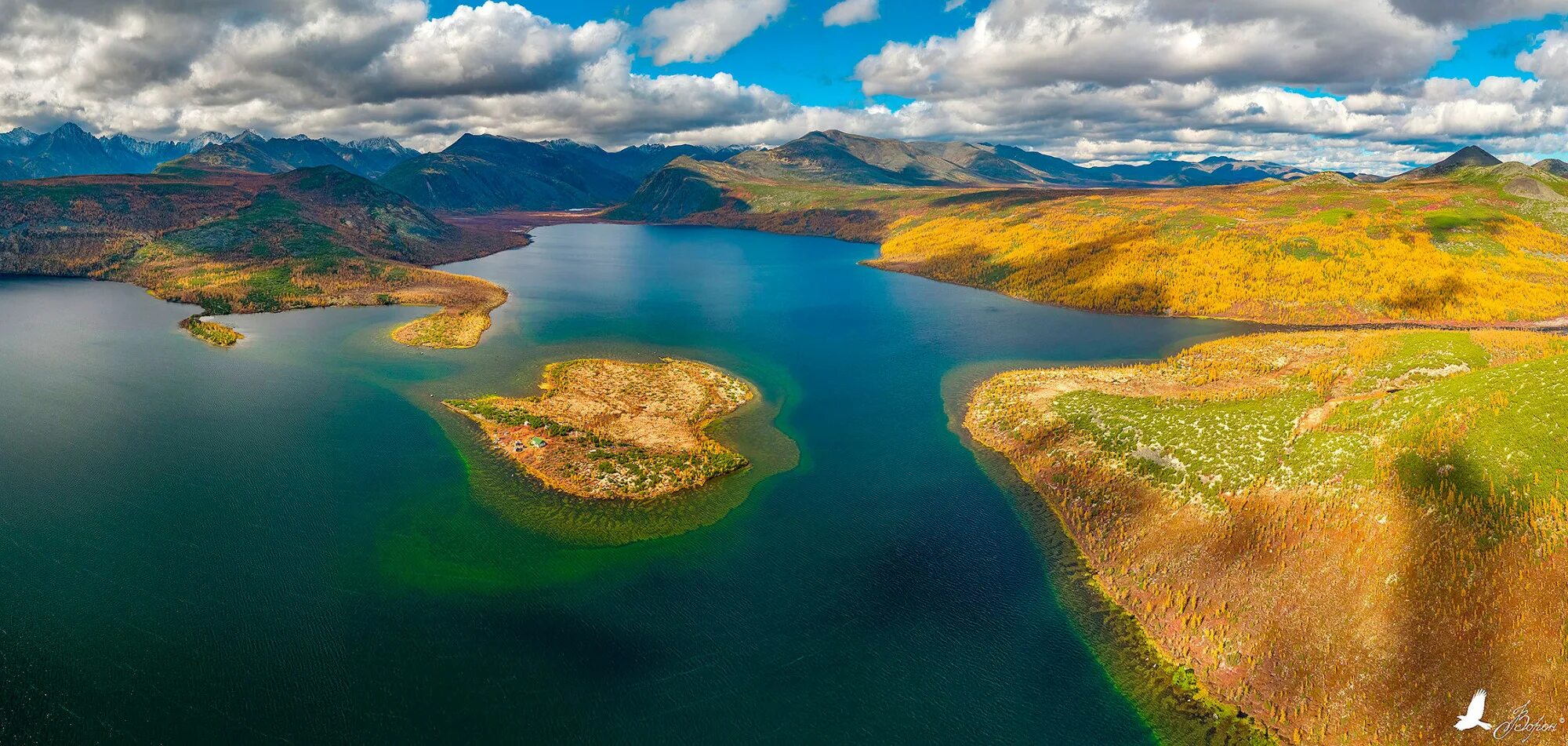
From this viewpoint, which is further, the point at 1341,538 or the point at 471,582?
the point at 471,582

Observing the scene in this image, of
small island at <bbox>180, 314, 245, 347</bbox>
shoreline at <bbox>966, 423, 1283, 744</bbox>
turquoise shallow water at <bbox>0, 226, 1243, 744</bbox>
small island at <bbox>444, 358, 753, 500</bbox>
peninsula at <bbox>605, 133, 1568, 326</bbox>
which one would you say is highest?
peninsula at <bbox>605, 133, 1568, 326</bbox>

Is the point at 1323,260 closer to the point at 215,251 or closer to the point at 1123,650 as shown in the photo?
the point at 1123,650

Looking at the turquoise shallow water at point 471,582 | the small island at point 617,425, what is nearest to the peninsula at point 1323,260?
the turquoise shallow water at point 471,582

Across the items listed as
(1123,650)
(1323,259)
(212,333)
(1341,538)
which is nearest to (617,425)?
(1123,650)

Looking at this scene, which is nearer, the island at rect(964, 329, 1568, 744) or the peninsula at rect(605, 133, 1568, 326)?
the island at rect(964, 329, 1568, 744)

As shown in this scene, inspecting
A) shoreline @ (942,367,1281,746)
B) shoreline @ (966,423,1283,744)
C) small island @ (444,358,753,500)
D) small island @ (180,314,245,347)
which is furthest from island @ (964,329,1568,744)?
small island @ (180,314,245,347)

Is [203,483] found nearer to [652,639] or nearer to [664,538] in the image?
[664,538]

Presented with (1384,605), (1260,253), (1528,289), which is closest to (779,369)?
(1384,605)

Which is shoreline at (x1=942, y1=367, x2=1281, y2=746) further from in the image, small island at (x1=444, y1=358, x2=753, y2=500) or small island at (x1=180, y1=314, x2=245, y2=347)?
small island at (x1=180, y1=314, x2=245, y2=347)
